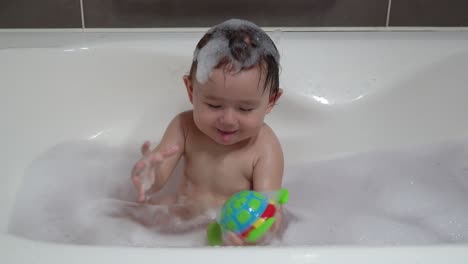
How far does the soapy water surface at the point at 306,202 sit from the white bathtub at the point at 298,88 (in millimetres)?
46

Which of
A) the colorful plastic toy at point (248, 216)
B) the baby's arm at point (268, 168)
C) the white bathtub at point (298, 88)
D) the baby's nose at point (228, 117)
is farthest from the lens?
the white bathtub at point (298, 88)

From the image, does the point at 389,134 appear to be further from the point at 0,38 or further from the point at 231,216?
the point at 0,38

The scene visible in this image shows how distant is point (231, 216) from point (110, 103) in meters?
0.61

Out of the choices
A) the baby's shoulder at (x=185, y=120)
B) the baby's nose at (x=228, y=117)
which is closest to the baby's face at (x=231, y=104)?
the baby's nose at (x=228, y=117)

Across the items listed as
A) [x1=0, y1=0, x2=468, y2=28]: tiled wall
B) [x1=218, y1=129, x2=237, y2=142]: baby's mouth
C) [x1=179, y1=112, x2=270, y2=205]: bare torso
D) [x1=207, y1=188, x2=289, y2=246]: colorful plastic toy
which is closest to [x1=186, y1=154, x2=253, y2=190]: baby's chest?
[x1=179, y1=112, x2=270, y2=205]: bare torso

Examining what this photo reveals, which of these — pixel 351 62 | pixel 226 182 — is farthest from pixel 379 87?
pixel 226 182

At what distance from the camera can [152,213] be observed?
3.60 feet

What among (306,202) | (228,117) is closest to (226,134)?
(228,117)

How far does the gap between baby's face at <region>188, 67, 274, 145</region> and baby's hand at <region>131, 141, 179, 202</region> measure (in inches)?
3.3

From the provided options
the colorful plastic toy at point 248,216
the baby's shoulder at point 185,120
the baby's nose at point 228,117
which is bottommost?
the colorful plastic toy at point 248,216

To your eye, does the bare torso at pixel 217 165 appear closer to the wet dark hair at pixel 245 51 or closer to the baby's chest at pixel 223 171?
the baby's chest at pixel 223 171

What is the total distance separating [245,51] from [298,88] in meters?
0.42

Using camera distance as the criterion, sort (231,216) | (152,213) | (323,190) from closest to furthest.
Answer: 1. (231,216)
2. (152,213)
3. (323,190)

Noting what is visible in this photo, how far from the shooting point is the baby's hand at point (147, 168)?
98 cm
